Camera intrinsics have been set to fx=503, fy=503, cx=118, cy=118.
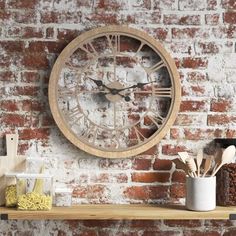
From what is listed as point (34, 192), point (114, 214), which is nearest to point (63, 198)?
point (34, 192)


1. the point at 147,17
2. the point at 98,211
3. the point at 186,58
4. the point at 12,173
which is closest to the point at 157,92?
the point at 186,58

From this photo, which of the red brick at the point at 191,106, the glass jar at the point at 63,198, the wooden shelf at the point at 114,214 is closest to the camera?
the wooden shelf at the point at 114,214

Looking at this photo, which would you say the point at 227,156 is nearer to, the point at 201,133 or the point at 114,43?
the point at 201,133

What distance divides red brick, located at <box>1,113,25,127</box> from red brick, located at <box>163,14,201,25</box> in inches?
28.3

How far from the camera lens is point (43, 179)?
1926 mm

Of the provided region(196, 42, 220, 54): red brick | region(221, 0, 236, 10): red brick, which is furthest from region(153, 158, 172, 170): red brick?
region(221, 0, 236, 10): red brick

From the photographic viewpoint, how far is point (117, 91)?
2.05 metres

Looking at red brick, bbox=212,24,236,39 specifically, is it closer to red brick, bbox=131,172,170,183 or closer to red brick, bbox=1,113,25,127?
red brick, bbox=131,172,170,183

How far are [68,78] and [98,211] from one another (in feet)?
1.82

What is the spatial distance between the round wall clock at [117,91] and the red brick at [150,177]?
0.11 metres

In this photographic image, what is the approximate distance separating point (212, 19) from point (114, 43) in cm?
42

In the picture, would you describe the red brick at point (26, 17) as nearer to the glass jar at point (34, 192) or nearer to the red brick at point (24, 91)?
the red brick at point (24, 91)

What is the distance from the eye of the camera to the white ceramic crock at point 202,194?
75.0 inches

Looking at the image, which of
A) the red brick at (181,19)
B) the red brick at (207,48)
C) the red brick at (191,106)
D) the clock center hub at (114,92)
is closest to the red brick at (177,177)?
the red brick at (191,106)
